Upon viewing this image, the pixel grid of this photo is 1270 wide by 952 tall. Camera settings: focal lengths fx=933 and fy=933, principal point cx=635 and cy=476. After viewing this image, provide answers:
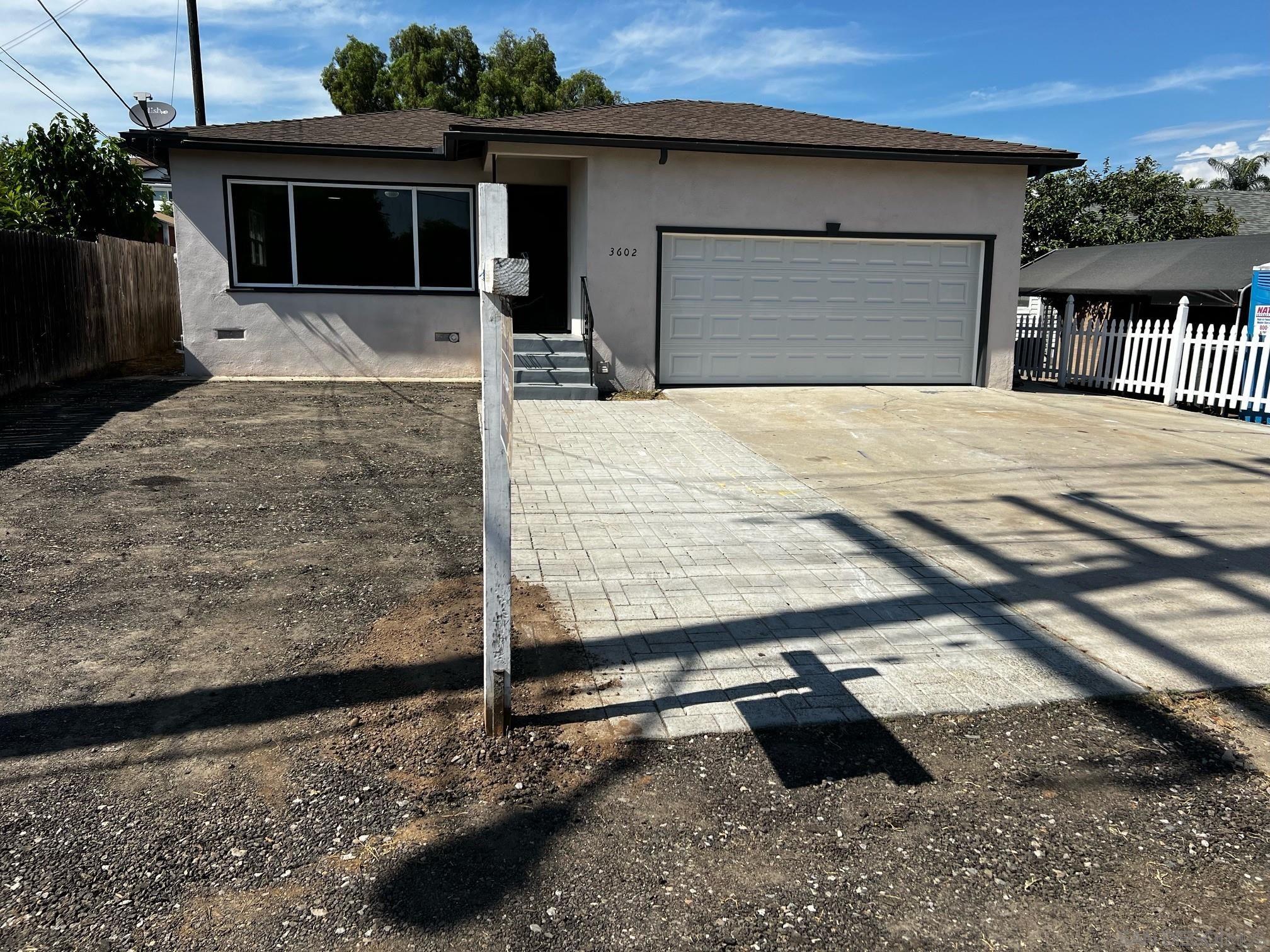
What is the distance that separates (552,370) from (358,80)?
27.3 m

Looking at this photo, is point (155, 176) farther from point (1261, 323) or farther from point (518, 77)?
point (1261, 323)

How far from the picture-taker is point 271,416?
11359 mm

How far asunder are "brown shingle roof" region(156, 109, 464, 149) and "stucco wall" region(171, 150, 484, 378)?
297 mm

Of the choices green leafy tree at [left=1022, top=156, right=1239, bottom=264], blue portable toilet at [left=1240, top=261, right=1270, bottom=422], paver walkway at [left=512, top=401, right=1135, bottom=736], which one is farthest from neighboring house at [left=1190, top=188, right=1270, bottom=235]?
paver walkway at [left=512, top=401, right=1135, bottom=736]

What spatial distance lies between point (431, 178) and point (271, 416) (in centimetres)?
551

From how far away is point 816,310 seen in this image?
571 inches

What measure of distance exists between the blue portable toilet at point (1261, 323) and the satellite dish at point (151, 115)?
1579 centimetres

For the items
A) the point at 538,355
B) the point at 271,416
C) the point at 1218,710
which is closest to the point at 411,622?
the point at 1218,710

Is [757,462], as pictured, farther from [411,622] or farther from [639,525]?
[411,622]

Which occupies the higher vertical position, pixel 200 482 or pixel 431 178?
pixel 431 178

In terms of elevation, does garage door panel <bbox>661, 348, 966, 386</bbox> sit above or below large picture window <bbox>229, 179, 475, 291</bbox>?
below

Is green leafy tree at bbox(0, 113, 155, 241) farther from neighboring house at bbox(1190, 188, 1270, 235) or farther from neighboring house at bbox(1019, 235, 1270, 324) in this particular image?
neighboring house at bbox(1190, 188, 1270, 235)

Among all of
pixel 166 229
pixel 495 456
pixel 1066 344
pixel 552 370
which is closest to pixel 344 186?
pixel 552 370

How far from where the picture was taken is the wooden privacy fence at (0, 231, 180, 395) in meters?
11.8
